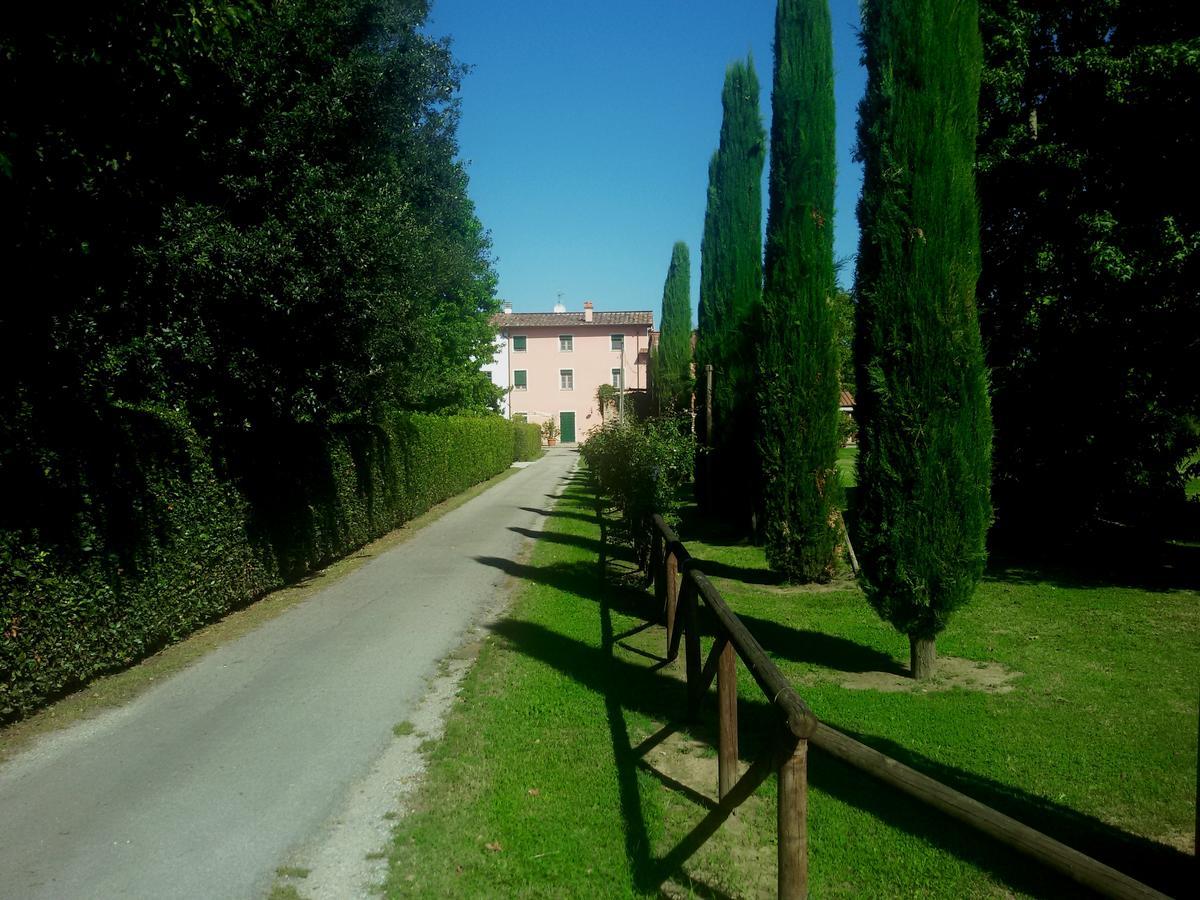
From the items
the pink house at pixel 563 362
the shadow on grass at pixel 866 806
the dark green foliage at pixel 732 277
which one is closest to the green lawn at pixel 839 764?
the shadow on grass at pixel 866 806

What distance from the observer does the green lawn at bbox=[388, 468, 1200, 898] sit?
369 centimetres

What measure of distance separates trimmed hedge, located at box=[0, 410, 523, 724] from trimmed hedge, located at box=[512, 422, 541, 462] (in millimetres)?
30032

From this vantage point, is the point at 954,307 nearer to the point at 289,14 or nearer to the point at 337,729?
the point at 337,729

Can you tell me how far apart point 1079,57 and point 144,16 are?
34.9 feet

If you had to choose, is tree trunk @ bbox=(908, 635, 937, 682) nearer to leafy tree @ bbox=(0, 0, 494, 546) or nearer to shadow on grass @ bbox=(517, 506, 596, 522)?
leafy tree @ bbox=(0, 0, 494, 546)

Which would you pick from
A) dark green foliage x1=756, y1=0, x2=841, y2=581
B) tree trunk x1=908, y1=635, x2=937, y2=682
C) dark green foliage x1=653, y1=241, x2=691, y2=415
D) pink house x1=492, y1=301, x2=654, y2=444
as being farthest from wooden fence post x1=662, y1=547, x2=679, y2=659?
pink house x1=492, y1=301, x2=654, y2=444

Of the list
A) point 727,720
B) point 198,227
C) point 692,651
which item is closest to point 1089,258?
point 692,651

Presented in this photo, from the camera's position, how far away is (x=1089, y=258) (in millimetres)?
10086

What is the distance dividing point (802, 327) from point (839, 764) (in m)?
6.70

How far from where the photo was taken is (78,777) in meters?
4.92

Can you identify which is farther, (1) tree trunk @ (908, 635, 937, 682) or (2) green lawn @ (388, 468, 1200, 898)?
(1) tree trunk @ (908, 635, 937, 682)

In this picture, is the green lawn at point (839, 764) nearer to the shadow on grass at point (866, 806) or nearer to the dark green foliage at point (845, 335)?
the shadow on grass at point (866, 806)

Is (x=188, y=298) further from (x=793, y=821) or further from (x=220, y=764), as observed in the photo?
(x=793, y=821)

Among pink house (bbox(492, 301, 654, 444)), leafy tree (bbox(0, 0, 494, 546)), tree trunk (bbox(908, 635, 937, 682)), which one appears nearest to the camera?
leafy tree (bbox(0, 0, 494, 546))
